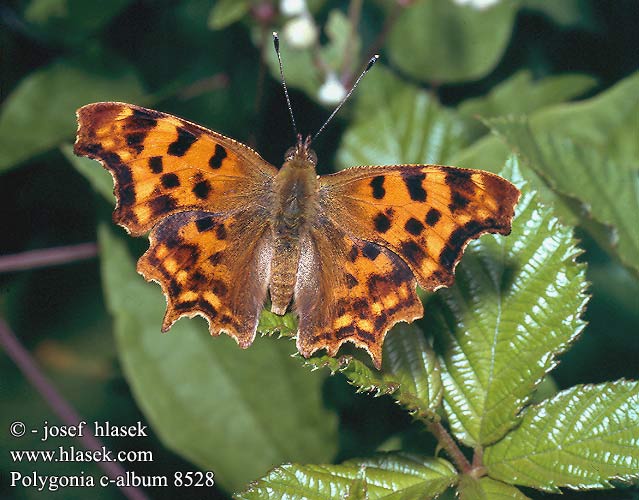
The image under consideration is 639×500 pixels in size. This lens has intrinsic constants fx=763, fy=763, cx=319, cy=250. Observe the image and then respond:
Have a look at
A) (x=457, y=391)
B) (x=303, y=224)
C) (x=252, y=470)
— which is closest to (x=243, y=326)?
(x=303, y=224)

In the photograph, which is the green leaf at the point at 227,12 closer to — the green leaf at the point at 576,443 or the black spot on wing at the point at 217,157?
the black spot on wing at the point at 217,157

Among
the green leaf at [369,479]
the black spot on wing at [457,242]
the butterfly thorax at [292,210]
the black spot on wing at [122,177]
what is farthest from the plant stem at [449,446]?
the black spot on wing at [122,177]

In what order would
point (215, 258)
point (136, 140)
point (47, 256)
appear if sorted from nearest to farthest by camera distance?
point (136, 140)
point (215, 258)
point (47, 256)

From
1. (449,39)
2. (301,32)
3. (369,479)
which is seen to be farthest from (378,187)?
(449,39)

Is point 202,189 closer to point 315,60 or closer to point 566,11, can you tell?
point 315,60

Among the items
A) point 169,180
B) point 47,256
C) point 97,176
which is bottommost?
point 169,180

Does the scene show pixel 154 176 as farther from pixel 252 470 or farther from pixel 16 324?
pixel 16 324
